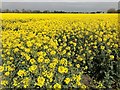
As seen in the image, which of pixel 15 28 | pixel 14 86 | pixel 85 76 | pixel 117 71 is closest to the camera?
pixel 14 86

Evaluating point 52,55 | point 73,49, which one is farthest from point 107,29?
point 52,55

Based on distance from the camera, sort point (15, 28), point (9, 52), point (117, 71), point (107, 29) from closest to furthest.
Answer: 1. point (9, 52)
2. point (117, 71)
3. point (107, 29)
4. point (15, 28)

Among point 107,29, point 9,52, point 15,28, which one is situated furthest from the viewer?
point 15,28

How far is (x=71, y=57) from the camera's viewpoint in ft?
24.0

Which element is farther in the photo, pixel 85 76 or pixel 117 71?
pixel 85 76

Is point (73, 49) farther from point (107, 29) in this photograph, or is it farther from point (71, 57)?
point (107, 29)

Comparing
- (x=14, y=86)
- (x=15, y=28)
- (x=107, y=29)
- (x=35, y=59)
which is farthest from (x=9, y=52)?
(x=15, y=28)

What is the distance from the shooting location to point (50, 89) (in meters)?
4.70

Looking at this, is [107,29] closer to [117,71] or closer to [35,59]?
[117,71]

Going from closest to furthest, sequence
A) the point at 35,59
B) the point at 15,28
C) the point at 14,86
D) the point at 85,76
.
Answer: the point at 14,86 → the point at 35,59 → the point at 85,76 → the point at 15,28

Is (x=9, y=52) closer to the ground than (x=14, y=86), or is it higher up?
higher up

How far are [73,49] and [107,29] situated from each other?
2.80m

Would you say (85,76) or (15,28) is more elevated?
(15,28)

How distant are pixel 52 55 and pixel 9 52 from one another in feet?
Answer: 2.98
